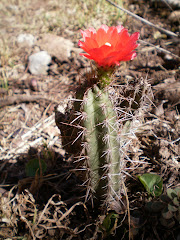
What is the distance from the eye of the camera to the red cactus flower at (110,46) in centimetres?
96

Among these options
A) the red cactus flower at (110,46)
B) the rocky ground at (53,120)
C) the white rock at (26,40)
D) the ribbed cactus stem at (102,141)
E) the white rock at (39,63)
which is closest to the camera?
the red cactus flower at (110,46)

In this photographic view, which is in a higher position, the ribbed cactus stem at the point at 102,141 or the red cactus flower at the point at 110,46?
the red cactus flower at the point at 110,46

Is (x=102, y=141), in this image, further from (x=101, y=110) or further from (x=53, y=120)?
(x=53, y=120)

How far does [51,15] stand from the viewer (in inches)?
142

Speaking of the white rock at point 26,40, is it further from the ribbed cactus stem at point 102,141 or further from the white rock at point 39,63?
the ribbed cactus stem at point 102,141

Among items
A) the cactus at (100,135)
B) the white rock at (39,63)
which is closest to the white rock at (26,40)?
the white rock at (39,63)

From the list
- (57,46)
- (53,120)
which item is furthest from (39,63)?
(53,120)

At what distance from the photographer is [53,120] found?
227cm

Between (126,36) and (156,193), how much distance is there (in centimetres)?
100

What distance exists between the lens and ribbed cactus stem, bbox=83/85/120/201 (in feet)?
3.53

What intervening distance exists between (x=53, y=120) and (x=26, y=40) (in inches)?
64.1

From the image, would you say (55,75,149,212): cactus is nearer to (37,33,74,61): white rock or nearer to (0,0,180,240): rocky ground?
(0,0,180,240): rocky ground

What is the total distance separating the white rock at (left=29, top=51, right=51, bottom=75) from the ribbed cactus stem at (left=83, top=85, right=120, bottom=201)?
1.92m

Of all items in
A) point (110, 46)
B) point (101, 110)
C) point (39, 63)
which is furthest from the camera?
point (39, 63)
